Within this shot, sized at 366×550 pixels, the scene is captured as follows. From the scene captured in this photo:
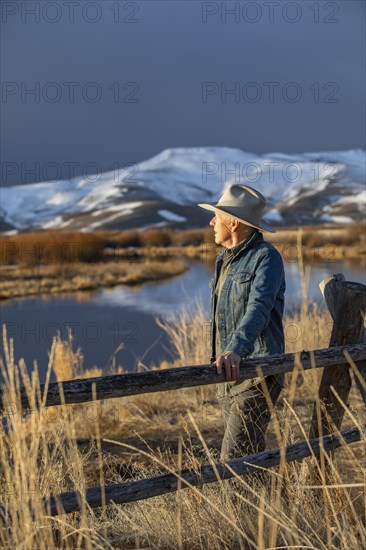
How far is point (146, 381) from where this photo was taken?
2.88m

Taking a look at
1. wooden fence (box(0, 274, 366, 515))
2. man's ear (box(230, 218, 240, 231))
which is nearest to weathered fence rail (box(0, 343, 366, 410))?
wooden fence (box(0, 274, 366, 515))

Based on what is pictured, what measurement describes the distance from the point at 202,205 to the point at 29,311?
62.9ft

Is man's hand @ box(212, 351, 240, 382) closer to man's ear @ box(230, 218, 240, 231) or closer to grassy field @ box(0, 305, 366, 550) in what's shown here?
grassy field @ box(0, 305, 366, 550)

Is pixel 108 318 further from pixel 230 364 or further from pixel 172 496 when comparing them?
pixel 230 364

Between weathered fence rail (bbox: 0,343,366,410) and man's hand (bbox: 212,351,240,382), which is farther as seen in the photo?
man's hand (bbox: 212,351,240,382)

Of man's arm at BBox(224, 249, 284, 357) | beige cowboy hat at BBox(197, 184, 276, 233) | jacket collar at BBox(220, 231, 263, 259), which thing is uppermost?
beige cowboy hat at BBox(197, 184, 276, 233)

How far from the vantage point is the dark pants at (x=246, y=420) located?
10.9 ft

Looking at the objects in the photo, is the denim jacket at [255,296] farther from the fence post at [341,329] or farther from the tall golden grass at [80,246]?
the tall golden grass at [80,246]

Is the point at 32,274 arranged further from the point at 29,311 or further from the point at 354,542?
the point at 354,542

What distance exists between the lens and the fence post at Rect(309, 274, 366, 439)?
152 inches

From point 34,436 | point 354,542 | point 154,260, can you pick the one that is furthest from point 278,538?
point 154,260

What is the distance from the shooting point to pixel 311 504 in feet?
10.8

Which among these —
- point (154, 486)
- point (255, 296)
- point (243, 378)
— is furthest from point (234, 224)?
point (154, 486)

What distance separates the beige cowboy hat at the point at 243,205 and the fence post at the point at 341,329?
2.41 feet
